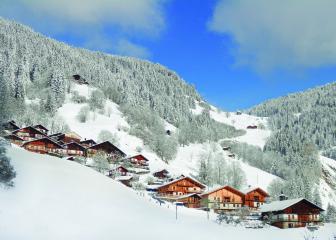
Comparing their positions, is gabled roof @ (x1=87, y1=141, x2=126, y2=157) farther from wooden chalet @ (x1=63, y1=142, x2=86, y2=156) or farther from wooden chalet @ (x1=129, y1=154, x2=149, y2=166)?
wooden chalet @ (x1=63, y1=142, x2=86, y2=156)

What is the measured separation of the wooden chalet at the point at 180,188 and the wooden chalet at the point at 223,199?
9030mm

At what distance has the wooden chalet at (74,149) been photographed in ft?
428

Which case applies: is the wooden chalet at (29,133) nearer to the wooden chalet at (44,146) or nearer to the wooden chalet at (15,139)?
the wooden chalet at (15,139)

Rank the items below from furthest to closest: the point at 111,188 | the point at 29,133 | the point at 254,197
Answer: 1. the point at 29,133
2. the point at 254,197
3. the point at 111,188

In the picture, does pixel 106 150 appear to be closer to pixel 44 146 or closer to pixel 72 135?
pixel 72 135

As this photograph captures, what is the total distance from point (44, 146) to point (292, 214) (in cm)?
6740

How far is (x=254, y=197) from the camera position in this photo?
11394cm

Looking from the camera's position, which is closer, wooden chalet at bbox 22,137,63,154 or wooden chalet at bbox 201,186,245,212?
wooden chalet at bbox 201,186,245,212

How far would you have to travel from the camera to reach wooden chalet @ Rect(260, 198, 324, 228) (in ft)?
288

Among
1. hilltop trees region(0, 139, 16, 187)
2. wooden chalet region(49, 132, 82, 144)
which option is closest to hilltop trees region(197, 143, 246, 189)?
wooden chalet region(49, 132, 82, 144)

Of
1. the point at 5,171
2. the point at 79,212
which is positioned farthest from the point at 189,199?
the point at 5,171

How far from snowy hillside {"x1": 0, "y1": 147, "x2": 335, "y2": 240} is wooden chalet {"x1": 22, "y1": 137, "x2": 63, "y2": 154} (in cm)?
5302

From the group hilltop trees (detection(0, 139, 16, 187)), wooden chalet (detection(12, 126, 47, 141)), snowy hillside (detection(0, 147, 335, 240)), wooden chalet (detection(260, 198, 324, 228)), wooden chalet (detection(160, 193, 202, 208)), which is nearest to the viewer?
snowy hillside (detection(0, 147, 335, 240))

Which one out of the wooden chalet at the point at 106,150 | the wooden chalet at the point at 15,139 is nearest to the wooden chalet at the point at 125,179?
the wooden chalet at the point at 106,150
